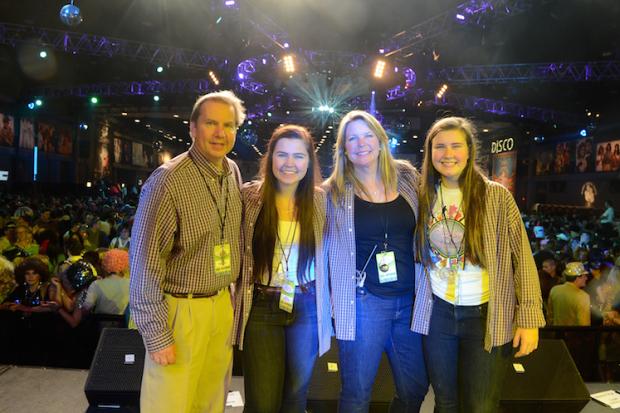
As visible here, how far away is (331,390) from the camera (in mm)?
2920

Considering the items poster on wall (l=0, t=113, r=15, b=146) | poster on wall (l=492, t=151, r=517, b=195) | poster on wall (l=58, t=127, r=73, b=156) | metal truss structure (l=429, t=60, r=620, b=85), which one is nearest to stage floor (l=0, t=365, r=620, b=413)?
metal truss structure (l=429, t=60, r=620, b=85)

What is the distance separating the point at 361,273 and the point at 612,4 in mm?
11661

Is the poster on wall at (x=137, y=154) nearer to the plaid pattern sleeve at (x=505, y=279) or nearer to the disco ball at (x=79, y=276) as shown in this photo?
the disco ball at (x=79, y=276)

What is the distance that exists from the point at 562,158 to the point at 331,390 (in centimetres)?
2357

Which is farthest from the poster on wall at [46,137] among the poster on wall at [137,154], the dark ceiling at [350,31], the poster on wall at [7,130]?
the poster on wall at [137,154]

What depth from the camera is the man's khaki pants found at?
208 centimetres

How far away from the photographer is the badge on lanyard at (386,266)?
7.04 feet

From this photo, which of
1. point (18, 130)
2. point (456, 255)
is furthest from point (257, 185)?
point (18, 130)

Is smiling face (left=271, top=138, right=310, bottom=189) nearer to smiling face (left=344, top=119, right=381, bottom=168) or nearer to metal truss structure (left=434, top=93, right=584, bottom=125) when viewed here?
Answer: smiling face (left=344, top=119, right=381, bottom=168)

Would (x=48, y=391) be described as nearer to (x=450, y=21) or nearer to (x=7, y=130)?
(x=450, y=21)

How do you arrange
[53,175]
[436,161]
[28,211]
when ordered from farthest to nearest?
[53,175] < [28,211] < [436,161]

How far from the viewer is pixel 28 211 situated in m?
9.61

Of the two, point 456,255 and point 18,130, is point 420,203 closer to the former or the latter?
point 456,255

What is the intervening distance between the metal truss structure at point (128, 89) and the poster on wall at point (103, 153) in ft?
27.2
